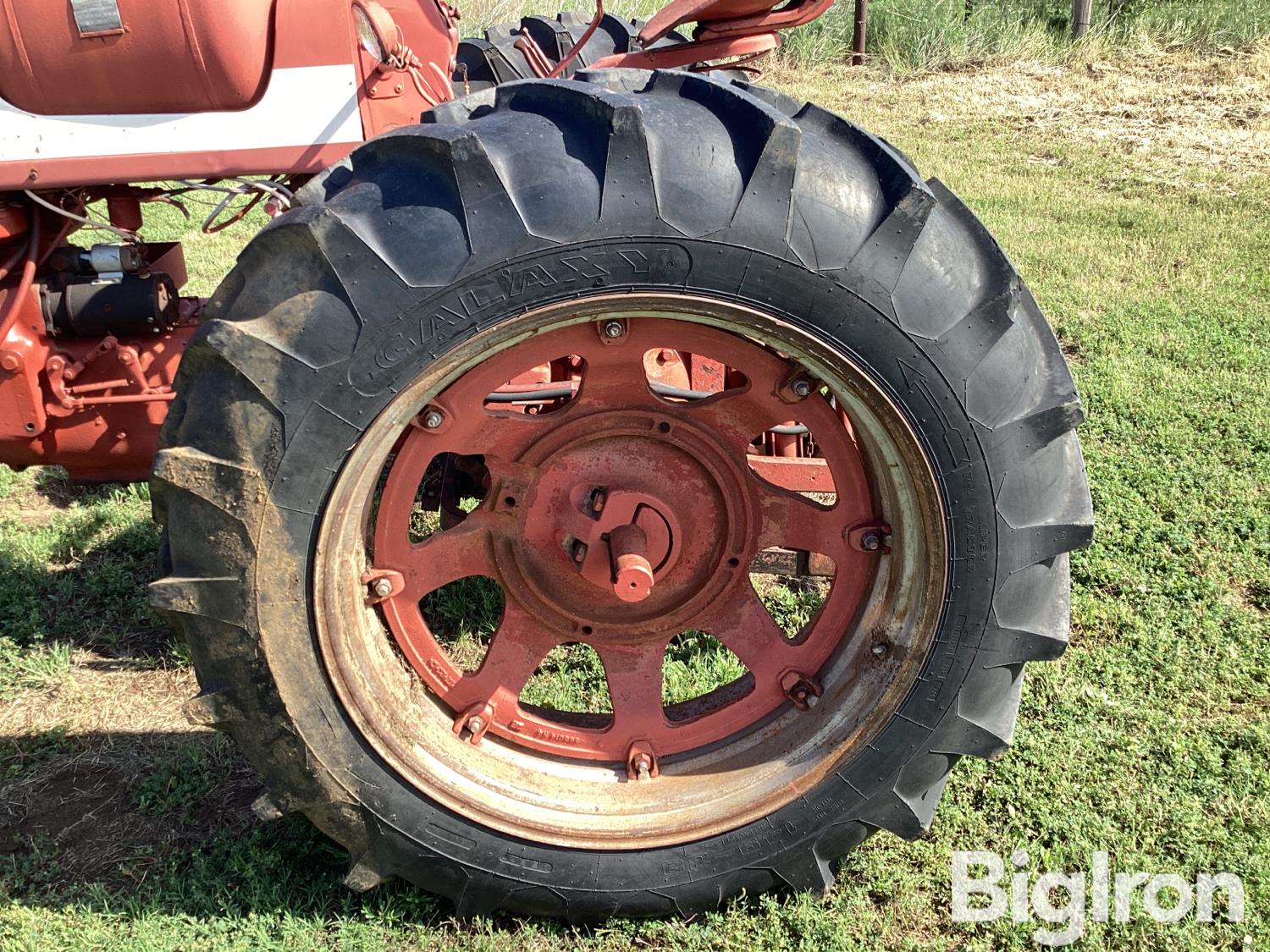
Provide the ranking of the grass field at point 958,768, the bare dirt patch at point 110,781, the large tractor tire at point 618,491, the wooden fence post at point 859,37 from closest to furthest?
the large tractor tire at point 618,491 < the grass field at point 958,768 < the bare dirt patch at point 110,781 < the wooden fence post at point 859,37

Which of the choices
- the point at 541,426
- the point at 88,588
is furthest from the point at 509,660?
the point at 88,588

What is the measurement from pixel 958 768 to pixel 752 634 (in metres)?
0.78

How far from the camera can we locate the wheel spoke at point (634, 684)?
2225 mm

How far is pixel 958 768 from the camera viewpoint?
103 inches

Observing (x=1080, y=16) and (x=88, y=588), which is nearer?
(x=88, y=588)

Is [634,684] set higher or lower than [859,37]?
lower

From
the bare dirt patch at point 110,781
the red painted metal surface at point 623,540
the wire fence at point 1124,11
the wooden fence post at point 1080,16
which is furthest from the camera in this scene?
the wooden fence post at point 1080,16

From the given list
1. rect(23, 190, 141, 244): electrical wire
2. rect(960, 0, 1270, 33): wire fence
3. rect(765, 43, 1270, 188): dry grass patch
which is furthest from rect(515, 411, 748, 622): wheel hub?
rect(960, 0, 1270, 33): wire fence

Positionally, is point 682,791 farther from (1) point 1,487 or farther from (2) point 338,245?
(1) point 1,487

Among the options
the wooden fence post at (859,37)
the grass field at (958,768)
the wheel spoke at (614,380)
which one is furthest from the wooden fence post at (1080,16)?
the wheel spoke at (614,380)

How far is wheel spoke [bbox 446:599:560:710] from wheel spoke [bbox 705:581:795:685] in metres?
0.37

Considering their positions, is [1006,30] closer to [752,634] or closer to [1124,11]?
[1124,11]

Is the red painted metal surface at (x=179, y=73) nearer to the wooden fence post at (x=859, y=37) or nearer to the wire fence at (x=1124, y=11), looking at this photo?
the wooden fence post at (x=859, y=37)

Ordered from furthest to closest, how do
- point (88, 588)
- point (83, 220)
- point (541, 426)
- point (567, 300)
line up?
1. point (88, 588)
2. point (83, 220)
3. point (541, 426)
4. point (567, 300)
